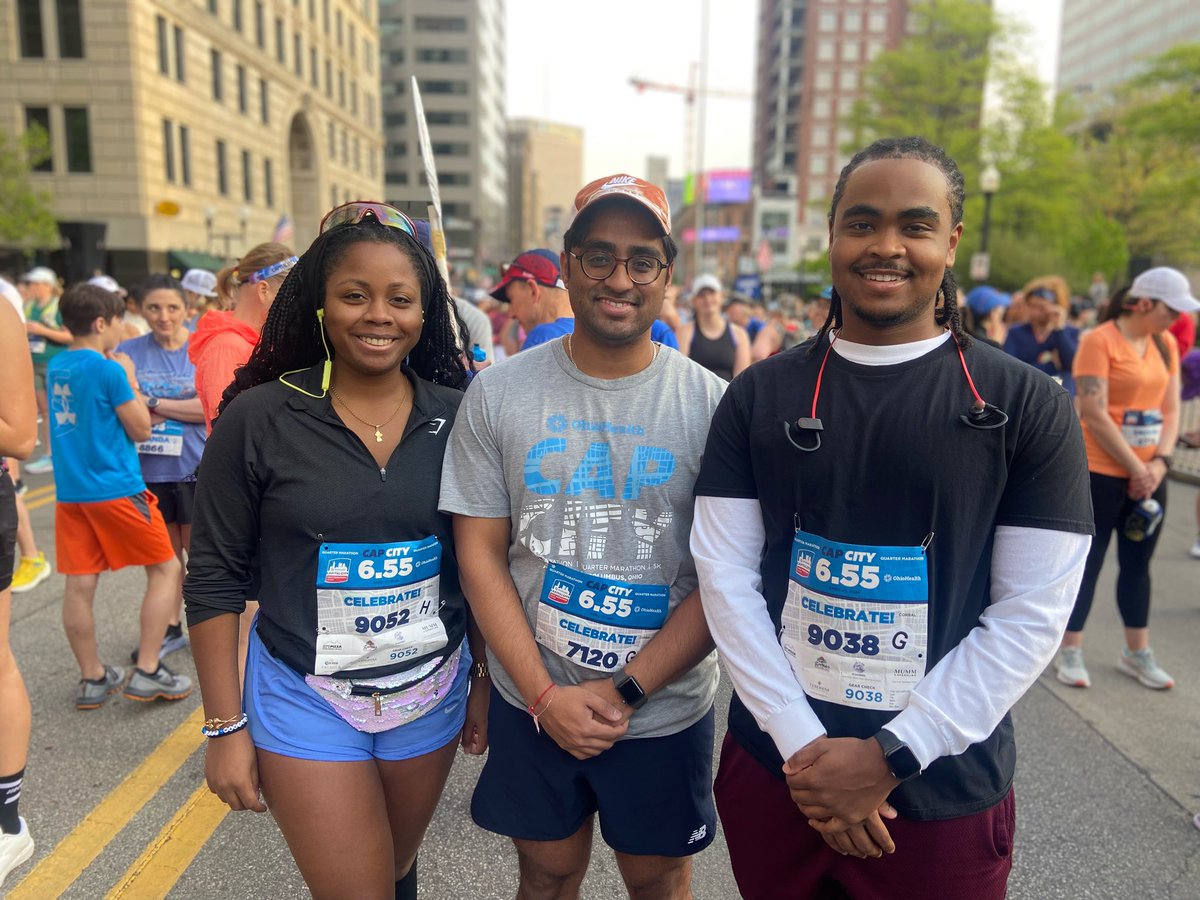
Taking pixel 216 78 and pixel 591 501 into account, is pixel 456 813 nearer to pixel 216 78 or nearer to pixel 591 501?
pixel 591 501

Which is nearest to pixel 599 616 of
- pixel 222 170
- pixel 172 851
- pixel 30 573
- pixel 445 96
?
pixel 172 851

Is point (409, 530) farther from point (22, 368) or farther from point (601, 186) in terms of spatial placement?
point (22, 368)

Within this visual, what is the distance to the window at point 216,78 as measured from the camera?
3381cm

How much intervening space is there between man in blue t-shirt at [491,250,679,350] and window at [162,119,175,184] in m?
30.0

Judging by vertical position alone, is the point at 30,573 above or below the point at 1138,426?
below

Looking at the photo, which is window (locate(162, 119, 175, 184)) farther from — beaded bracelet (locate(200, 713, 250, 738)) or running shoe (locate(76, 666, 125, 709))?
beaded bracelet (locate(200, 713, 250, 738))

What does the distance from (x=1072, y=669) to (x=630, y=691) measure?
11.4ft

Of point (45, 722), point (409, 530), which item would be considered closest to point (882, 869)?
point (409, 530)

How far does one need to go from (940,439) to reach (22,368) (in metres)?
2.58

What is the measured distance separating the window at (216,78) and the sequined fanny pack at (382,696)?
124 ft

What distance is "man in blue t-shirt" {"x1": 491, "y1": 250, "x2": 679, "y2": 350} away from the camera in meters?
4.45

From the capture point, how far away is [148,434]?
4.13 meters

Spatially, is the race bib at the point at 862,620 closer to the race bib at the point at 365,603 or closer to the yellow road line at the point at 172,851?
the race bib at the point at 365,603

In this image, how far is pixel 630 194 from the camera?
6.56 feet
